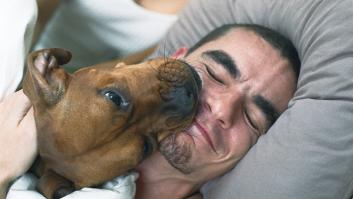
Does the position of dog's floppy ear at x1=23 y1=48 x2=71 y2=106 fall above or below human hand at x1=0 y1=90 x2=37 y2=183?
above

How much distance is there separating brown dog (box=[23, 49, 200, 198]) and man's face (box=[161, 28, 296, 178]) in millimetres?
78

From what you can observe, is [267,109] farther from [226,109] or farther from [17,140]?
[17,140]

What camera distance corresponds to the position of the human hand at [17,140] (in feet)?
4.96

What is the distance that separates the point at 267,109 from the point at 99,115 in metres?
0.56

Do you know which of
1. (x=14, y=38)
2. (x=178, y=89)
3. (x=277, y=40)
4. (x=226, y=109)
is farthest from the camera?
(x=14, y=38)

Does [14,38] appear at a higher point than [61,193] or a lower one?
higher

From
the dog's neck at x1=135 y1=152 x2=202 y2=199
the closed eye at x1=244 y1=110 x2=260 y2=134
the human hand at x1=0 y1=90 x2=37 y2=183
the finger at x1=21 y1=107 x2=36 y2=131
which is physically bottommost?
the dog's neck at x1=135 y1=152 x2=202 y2=199

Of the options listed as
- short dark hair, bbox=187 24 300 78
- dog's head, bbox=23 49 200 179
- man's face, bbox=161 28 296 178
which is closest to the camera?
dog's head, bbox=23 49 200 179

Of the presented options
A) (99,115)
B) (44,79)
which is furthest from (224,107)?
(44,79)

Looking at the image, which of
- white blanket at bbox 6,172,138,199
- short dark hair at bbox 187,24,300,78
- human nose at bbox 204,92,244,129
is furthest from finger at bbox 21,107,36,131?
Result: short dark hair at bbox 187,24,300,78

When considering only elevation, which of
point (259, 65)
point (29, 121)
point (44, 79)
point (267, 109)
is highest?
point (44, 79)

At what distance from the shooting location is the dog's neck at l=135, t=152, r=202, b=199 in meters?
1.64

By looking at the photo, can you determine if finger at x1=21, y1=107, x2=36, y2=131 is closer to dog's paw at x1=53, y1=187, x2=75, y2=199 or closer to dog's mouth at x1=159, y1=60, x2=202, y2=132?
dog's paw at x1=53, y1=187, x2=75, y2=199

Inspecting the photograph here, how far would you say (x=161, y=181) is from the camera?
1694 mm
